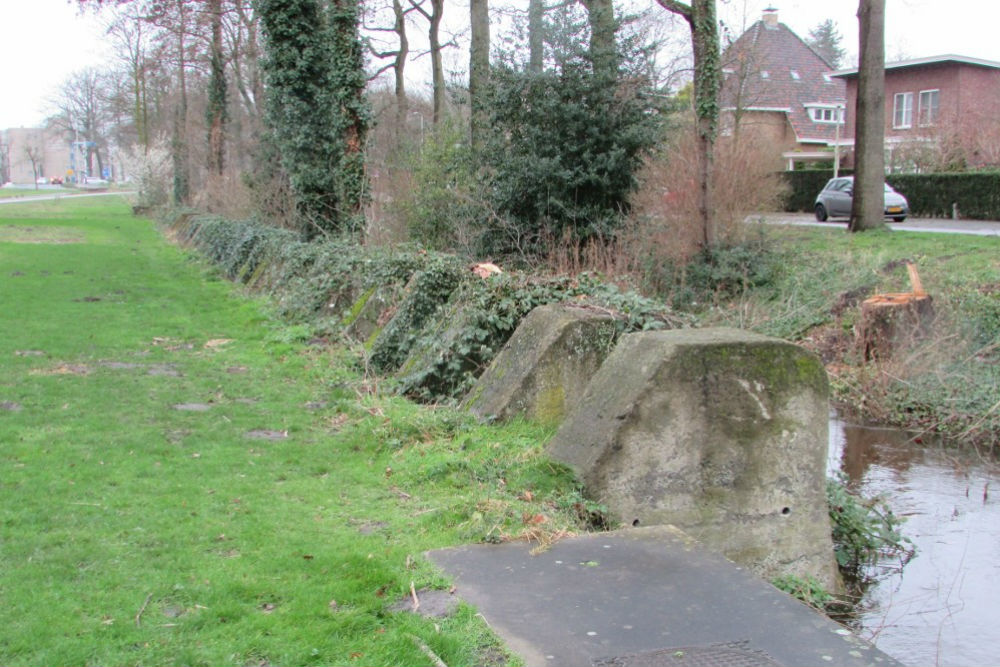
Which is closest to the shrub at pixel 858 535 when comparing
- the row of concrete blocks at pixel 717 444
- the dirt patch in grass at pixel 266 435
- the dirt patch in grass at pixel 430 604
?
the row of concrete blocks at pixel 717 444

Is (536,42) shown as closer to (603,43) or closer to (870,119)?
(603,43)

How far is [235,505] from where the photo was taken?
6.08 m

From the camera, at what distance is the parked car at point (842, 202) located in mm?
27562

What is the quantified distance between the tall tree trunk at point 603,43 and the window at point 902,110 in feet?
118

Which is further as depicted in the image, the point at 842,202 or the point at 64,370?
the point at 842,202

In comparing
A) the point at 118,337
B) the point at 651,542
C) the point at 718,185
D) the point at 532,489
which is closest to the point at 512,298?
the point at 532,489

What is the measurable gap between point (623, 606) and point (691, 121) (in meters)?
15.3

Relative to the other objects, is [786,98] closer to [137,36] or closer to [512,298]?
[137,36]

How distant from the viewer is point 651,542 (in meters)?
5.36

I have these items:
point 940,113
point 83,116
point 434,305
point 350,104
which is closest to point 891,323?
point 434,305

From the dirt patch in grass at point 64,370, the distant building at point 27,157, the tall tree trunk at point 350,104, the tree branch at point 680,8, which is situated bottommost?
the dirt patch in grass at point 64,370

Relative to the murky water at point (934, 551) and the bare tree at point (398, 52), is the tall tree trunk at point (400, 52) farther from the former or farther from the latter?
the murky water at point (934, 551)

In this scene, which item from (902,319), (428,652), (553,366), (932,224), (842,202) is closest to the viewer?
(428,652)

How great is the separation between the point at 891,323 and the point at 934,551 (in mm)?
7145
